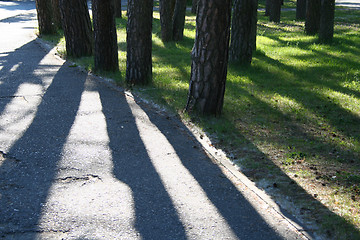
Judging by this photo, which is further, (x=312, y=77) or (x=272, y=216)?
(x=312, y=77)

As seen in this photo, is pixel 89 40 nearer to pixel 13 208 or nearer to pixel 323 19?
pixel 323 19

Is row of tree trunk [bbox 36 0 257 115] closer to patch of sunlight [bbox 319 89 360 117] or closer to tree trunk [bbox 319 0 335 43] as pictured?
patch of sunlight [bbox 319 89 360 117]

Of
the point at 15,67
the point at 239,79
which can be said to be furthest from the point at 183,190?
the point at 15,67

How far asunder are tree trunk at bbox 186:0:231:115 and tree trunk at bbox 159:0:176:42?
24.7 ft

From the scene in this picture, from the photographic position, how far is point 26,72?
9867 mm

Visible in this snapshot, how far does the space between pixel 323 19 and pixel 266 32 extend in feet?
12.8

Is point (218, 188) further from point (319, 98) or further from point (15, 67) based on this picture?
point (15, 67)

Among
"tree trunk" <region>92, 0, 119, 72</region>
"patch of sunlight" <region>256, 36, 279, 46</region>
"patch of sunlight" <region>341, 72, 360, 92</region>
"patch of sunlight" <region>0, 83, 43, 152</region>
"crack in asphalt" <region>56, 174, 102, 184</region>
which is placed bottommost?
"crack in asphalt" <region>56, 174, 102, 184</region>

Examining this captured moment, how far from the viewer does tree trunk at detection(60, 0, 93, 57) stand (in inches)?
425

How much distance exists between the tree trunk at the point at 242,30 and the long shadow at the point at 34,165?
13.9 ft

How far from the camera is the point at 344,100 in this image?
24.6 ft

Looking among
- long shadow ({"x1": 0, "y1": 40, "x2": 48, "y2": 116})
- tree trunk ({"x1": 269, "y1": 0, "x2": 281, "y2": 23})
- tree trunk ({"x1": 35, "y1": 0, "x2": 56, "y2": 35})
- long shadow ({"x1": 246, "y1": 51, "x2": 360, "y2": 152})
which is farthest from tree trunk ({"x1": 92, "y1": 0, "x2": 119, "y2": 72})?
tree trunk ({"x1": 269, "y1": 0, "x2": 281, "y2": 23})

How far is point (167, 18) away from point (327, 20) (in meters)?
5.05

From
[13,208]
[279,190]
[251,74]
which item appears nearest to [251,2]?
[251,74]
